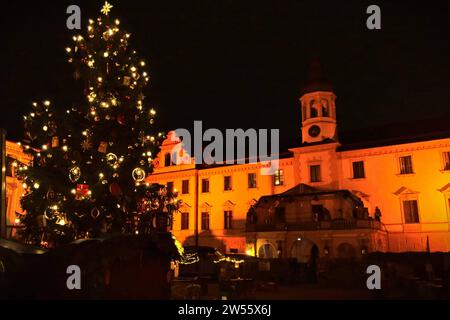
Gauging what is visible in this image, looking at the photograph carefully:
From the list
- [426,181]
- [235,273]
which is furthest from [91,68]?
[426,181]

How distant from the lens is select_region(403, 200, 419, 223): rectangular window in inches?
1289

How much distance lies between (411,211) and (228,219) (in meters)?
16.8

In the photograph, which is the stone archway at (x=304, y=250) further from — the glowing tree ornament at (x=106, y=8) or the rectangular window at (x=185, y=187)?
the glowing tree ornament at (x=106, y=8)

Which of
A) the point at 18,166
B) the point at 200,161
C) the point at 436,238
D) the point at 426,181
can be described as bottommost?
the point at 436,238

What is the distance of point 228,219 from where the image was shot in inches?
1630

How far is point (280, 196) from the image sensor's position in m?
35.1

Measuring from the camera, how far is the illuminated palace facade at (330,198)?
3203 cm

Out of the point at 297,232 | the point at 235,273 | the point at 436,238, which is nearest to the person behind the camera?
the point at 235,273

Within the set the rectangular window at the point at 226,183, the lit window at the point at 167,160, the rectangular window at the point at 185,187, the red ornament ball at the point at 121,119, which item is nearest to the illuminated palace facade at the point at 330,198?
the rectangular window at the point at 226,183

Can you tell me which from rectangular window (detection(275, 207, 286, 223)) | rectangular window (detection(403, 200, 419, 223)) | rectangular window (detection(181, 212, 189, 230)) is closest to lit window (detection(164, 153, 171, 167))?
rectangular window (detection(181, 212, 189, 230))

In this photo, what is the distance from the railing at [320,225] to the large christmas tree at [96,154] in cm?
1961

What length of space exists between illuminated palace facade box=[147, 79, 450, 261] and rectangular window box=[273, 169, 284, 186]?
0.31 ft
